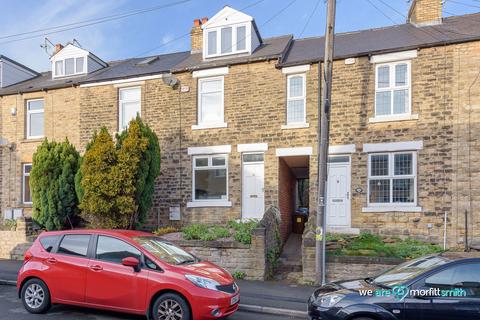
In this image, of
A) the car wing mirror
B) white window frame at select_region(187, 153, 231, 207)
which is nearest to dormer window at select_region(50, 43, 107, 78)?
white window frame at select_region(187, 153, 231, 207)

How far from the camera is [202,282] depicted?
247 inches

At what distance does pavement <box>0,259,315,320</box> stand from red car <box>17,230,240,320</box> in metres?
0.34

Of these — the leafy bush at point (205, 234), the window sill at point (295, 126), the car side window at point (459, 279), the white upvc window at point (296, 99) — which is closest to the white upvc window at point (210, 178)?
the window sill at point (295, 126)

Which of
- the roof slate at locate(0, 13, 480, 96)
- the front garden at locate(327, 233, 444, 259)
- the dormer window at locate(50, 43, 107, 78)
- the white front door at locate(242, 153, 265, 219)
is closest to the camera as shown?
the front garden at locate(327, 233, 444, 259)

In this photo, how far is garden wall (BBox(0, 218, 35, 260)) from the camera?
1351 cm

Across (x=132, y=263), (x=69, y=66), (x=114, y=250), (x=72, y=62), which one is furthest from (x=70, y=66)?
(x=132, y=263)

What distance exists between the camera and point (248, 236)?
35.1 feet

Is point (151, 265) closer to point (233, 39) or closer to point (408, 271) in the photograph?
point (408, 271)

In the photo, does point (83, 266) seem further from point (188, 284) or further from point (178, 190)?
point (178, 190)

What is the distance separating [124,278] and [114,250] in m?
0.59

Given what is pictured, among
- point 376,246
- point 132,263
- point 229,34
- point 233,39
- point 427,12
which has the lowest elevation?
point 376,246

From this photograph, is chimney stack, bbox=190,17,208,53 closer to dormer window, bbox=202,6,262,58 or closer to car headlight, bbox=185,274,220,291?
dormer window, bbox=202,6,262,58

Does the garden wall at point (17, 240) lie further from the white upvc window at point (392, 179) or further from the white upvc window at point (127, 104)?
the white upvc window at point (392, 179)

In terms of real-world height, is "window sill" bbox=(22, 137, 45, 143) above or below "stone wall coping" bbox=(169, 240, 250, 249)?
above
